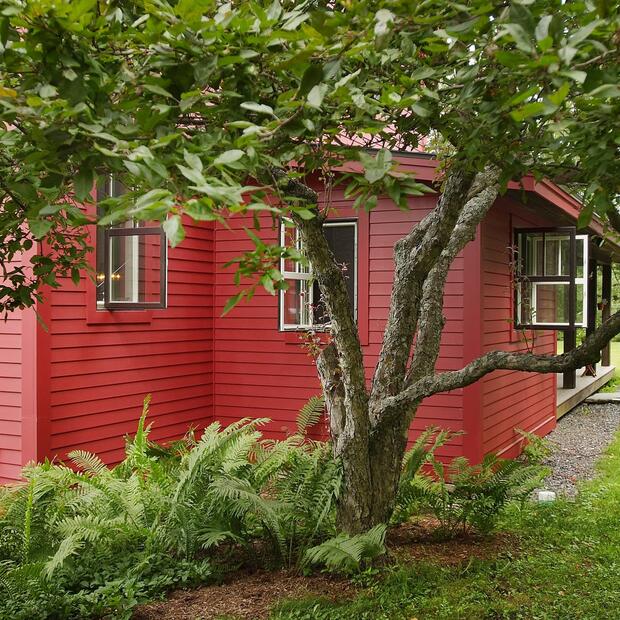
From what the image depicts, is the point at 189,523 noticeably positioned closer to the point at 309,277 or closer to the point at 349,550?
the point at 349,550

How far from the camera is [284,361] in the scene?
7910 mm

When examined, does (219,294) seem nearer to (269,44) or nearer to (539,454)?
(539,454)

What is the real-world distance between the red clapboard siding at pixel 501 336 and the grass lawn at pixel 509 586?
8.12ft

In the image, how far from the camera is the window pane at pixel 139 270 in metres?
6.63

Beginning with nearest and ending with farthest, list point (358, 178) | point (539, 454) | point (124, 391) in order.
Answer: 1. point (358, 178)
2. point (124, 391)
3. point (539, 454)

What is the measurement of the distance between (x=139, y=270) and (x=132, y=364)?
107 centimetres

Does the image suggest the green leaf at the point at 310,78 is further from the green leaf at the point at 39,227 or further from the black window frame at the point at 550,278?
the black window frame at the point at 550,278

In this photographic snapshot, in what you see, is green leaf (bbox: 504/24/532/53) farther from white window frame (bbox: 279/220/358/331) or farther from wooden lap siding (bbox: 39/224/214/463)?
white window frame (bbox: 279/220/358/331)

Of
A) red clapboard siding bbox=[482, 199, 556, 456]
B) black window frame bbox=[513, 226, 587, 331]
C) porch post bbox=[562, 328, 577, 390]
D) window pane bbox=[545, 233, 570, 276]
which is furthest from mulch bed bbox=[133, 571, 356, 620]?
window pane bbox=[545, 233, 570, 276]

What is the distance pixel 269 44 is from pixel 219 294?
6.52 m

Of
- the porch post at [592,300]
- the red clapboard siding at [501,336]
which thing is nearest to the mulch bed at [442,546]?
the red clapboard siding at [501,336]

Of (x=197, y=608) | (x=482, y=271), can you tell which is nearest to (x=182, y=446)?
(x=197, y=608)

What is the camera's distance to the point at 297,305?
7867mm

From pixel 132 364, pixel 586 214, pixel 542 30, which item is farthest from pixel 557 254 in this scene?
pixel 542 30
